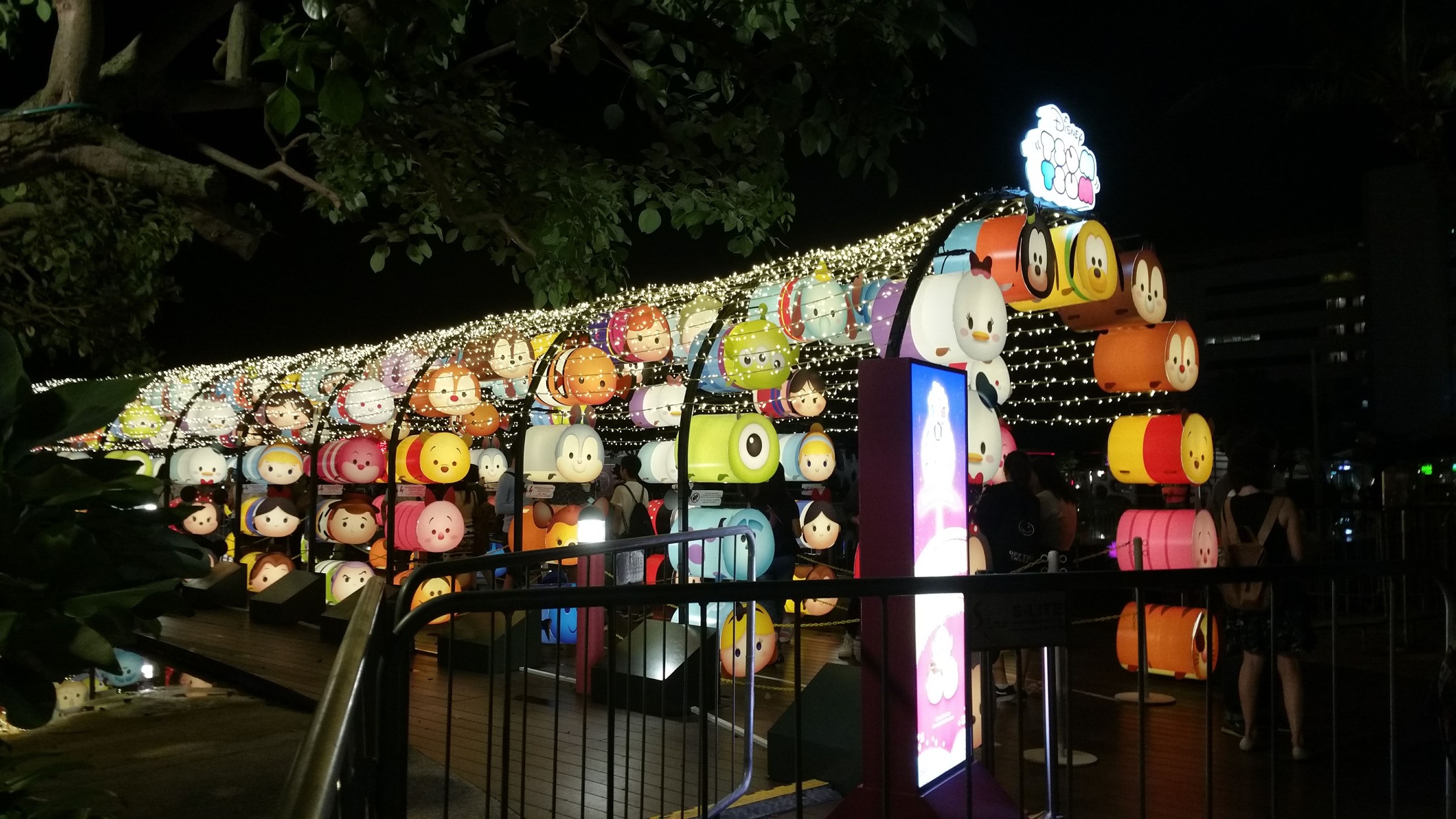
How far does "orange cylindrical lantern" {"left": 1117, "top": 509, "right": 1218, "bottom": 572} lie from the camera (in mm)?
7660

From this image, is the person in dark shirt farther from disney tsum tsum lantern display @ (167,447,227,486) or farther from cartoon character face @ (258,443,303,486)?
disney tsum tsum lantern display @ (167,447,227,486)

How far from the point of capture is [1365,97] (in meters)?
15.1

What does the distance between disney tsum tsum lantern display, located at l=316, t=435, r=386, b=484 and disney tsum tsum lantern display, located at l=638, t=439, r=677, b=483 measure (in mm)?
3335

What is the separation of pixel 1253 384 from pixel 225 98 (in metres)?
55.5

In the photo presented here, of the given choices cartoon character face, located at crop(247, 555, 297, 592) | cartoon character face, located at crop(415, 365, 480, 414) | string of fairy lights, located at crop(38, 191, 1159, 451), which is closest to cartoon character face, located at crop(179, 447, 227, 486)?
string of fairy lights, located at crop(38, 191, 1159, 451)

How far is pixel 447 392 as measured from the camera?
11.0 meters

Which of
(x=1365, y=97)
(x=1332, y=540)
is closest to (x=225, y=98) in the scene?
(x=1332, y=540)

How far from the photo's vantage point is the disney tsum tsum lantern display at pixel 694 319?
8.92 meters

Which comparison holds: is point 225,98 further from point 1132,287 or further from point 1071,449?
point 1071,449

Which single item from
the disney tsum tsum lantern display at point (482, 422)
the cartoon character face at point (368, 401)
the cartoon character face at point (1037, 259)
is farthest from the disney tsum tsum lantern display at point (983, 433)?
the cartoon character face at point (368, 401)

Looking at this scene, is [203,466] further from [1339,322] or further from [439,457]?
[1339,322]

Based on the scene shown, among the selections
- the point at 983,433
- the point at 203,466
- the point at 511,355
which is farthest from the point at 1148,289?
the point at 203,466

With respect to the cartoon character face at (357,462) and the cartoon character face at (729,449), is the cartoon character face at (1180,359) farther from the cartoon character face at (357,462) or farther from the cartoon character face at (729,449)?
the cartoon character face at (357,462)

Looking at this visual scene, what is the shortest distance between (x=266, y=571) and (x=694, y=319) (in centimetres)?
772
